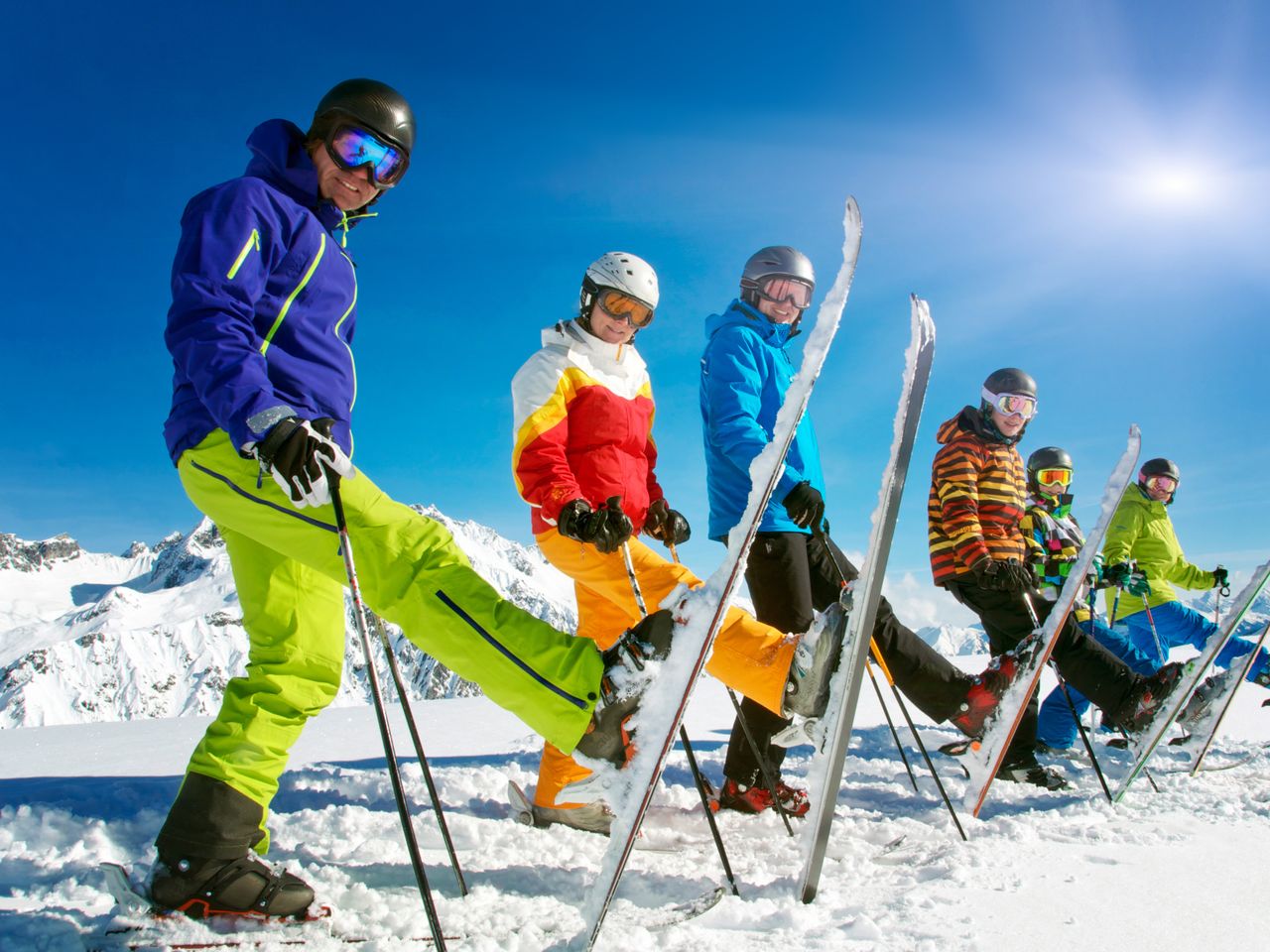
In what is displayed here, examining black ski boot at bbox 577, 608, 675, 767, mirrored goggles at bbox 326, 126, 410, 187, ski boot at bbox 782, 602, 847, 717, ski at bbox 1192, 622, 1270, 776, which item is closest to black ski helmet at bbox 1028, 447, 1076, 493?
ski at bbox 1192, 622, 1270, 776

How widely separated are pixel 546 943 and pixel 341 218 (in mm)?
2467

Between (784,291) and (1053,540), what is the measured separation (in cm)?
350

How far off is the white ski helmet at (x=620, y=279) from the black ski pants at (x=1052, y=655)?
2642 mm

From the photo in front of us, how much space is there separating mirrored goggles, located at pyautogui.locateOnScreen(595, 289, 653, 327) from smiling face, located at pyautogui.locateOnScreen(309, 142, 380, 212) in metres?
1.36

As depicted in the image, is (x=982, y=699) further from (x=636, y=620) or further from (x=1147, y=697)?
(x=1147, y=697)

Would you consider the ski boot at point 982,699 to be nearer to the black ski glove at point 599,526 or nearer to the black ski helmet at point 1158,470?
the black ski glove at point 599,526

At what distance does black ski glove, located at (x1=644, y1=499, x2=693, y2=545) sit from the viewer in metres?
3.84

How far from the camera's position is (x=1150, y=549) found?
7.23 metres

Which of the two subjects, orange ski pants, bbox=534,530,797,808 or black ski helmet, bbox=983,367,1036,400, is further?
black ski helmet, bbox=983,367,1036,400

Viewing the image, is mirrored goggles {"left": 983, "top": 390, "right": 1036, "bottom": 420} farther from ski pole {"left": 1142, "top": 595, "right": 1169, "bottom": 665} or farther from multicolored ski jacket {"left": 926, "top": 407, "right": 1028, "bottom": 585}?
ski pole {"left": 1142, "top": 595, "right": 1169, "bottom": 665}

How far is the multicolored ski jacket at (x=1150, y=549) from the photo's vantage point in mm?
6910

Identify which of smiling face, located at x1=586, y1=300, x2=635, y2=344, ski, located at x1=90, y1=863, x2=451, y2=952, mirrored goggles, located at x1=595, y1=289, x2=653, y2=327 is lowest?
ski, located at x1=90, y1=863, x2=451, y2=952

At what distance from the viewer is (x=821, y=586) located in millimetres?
3779

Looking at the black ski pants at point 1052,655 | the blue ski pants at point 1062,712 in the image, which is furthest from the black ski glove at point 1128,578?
the black ski pants at point 1052,655
